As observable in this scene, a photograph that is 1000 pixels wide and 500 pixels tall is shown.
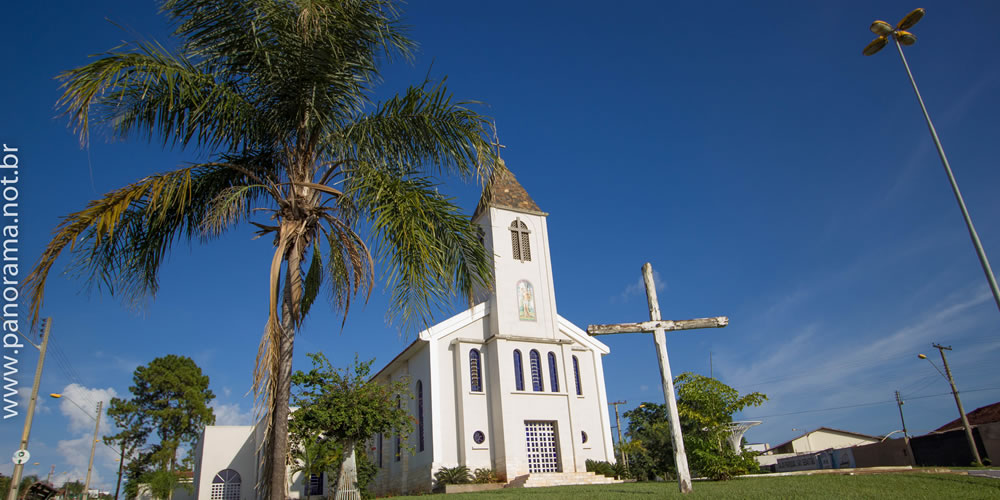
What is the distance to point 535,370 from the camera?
27109 mm

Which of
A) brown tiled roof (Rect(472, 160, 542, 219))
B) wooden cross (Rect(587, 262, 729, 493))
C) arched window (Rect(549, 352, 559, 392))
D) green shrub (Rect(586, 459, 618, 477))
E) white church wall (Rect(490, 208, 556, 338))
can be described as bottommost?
green shrub (Rect(586, 459, 618, 477))

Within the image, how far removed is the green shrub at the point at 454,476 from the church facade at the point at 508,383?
1.78 ft

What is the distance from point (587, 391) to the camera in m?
28.9

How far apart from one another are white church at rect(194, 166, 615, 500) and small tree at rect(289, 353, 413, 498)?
9.65 feet

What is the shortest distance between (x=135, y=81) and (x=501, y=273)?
22.0m

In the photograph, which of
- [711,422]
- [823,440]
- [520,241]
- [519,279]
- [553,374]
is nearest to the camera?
[711,422]

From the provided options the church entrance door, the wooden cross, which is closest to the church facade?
the church entrance door

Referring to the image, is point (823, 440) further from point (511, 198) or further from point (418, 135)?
point (418, 135)

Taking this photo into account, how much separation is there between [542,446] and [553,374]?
333 centimetres

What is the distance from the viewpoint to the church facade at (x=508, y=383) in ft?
82.8

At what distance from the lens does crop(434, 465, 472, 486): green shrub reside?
23531 millimetres

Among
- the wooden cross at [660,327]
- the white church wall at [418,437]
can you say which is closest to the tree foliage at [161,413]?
the white church wall at [418,437]

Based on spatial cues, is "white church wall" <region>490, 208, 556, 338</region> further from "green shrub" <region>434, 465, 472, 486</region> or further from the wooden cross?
the wooden cross

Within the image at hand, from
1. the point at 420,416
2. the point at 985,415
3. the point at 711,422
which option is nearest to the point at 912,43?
the point at 711,422
